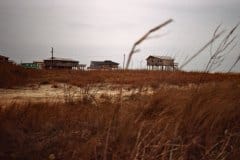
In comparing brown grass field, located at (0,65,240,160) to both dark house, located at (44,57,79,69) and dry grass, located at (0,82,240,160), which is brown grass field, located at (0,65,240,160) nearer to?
dry grass, located at (0,82,240,160)

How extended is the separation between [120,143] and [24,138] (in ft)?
2.56

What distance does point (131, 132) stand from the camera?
2201 millimetres

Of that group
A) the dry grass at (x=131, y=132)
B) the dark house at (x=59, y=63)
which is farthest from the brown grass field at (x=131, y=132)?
the dark house at (x=59, y=63)

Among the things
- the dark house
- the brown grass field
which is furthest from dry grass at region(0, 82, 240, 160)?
the dark house

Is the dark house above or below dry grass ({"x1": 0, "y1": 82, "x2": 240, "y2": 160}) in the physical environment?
above

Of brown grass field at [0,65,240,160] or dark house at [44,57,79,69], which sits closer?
brown grass field at [0,65,240,160]

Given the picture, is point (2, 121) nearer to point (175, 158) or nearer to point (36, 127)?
point (36, 127)

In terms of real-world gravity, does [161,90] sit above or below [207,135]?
above

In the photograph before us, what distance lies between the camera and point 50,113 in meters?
3.26

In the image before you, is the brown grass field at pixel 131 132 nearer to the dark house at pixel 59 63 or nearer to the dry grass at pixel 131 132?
the dry grass at pixel 131 132

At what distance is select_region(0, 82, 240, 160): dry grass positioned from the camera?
2035mm

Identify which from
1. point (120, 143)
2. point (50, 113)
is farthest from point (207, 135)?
point (50, 113)

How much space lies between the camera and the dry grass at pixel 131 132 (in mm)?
2035

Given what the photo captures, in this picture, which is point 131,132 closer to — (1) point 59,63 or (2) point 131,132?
(2) point 131,132
